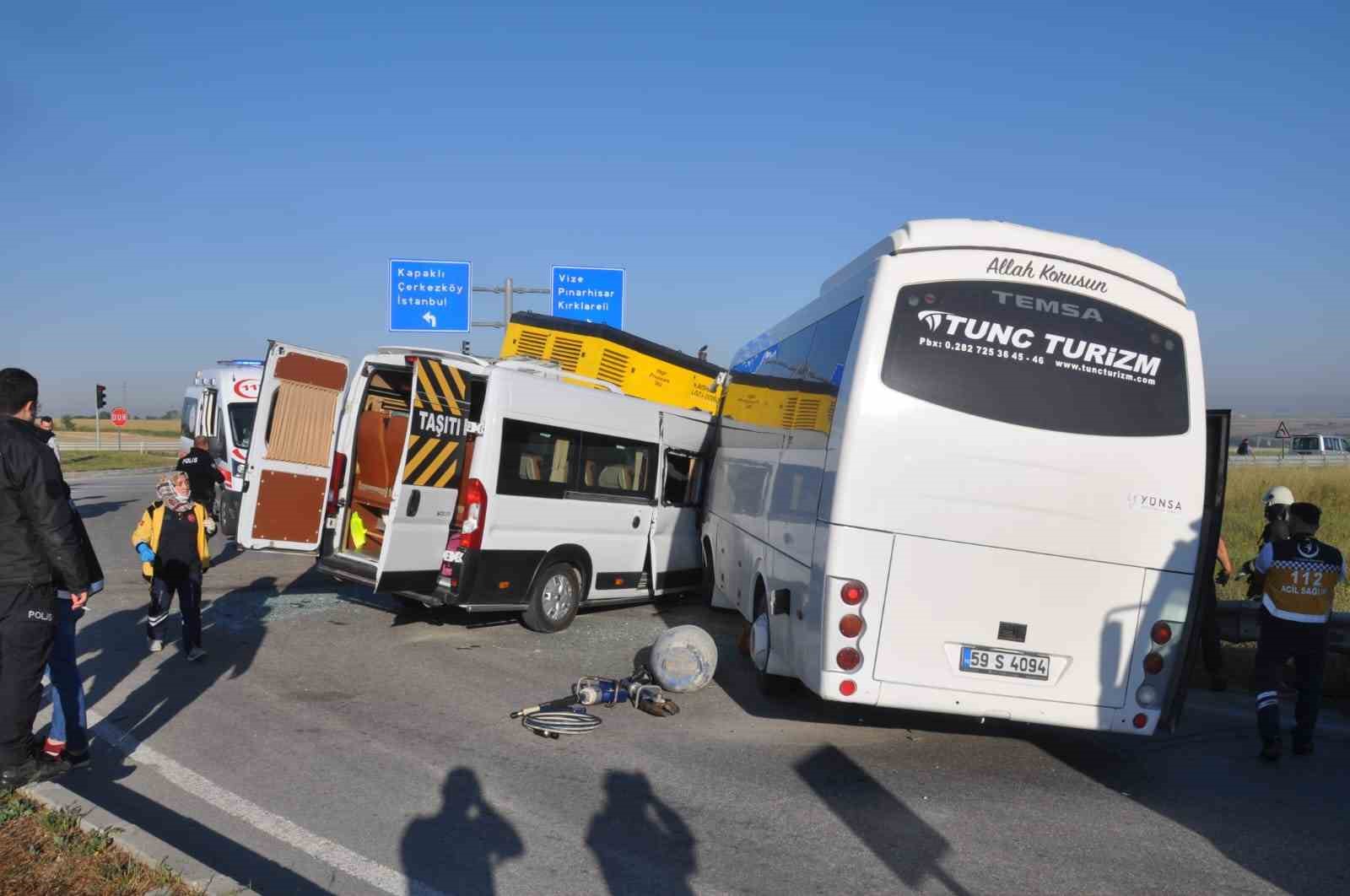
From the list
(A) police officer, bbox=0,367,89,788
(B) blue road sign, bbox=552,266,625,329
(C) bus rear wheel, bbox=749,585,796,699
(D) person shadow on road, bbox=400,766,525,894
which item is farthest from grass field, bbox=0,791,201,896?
(B) blue road sign, bbox=552,266,625,329

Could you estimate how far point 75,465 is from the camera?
42.2 m

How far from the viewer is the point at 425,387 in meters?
9.23

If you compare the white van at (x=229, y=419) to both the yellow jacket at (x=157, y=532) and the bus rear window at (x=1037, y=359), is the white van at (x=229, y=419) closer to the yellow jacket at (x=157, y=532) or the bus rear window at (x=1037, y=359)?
the yellow jacket at (x=157, y=532)

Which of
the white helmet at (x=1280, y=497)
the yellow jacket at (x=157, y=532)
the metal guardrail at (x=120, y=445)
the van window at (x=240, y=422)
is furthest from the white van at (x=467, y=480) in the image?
the metal guardrail at (x=120, y=445)

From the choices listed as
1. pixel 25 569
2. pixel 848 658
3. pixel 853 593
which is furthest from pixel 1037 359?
pixel 25 569

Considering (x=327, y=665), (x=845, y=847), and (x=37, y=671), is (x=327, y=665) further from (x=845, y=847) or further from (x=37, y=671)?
(x=845, y=847)

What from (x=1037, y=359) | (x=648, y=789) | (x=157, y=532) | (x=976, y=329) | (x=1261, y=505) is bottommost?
(x=648, y=789)

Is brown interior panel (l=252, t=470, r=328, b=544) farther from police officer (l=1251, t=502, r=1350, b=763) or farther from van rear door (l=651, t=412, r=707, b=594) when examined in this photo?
police officer (l=1251, t=502, r=1350, b=763)

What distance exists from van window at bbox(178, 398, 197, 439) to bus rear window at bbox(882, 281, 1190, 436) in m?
17.3

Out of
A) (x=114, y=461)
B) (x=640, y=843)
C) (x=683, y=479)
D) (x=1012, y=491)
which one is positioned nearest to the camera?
(x=640, y=843)

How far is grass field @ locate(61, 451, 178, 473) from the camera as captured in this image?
4175 centimetres

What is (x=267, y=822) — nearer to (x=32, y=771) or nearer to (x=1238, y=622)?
(x=32, y=771)

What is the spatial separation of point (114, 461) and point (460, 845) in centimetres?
4849

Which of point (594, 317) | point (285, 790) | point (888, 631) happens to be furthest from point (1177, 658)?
point (594, 317)
